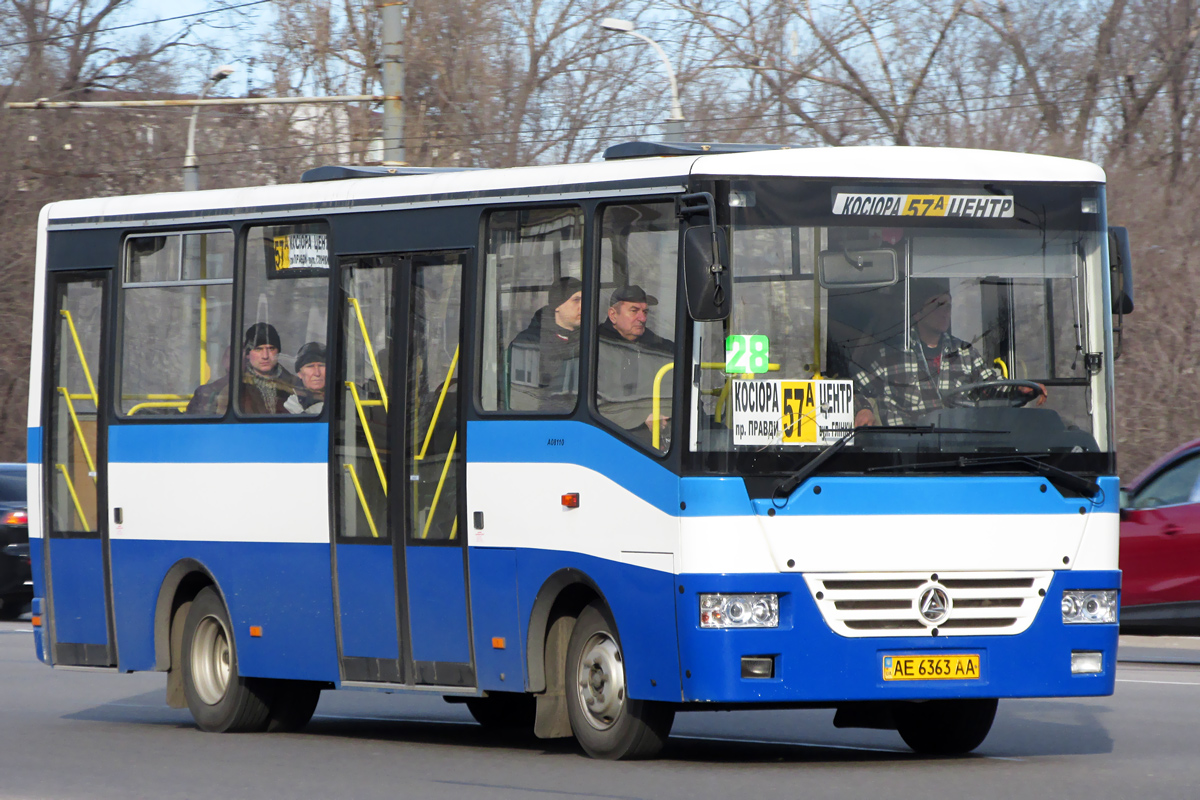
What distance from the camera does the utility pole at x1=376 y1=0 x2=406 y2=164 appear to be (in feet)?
62.8

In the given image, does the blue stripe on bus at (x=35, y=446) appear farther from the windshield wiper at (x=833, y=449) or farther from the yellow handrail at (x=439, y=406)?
the windshield wiper at (x=833, y=449)

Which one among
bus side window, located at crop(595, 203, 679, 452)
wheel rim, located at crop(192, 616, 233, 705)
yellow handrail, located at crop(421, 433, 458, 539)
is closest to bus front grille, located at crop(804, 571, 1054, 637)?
bus side window, located at crop(595, 203, 679, 452)

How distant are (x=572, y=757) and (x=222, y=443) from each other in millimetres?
3184

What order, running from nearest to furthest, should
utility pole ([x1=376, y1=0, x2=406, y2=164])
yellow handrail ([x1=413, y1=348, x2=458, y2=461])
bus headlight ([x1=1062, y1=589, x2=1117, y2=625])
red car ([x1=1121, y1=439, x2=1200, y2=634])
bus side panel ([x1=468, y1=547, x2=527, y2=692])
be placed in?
bus headlight ([x1=1062, y1=589, x2=1117, y2=625]) → bus side panel ([x1=468, y1=547, x2=527, y2=692]) → yellow handrail ([x1=413, y1=348, x2=458, y2=461]) → red car ([x1=1121, y1=439, x2=1200, y2=634]) → utility pole ([x1=376, y1=0, x2=406, y2=164])

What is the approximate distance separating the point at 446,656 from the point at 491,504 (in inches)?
36.9

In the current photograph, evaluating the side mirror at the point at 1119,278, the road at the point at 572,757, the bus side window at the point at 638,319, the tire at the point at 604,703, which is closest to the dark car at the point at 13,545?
the road at the point at 572,757

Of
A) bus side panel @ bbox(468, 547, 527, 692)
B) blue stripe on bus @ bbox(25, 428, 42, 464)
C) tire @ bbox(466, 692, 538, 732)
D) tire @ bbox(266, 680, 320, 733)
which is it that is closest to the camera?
bus side panel @ bbox(468, 547, 527, 692)

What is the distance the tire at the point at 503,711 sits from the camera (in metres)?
11.8

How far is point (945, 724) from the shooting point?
33.8 feet

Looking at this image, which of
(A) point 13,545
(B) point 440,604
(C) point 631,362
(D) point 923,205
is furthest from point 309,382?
(A) point 13,545

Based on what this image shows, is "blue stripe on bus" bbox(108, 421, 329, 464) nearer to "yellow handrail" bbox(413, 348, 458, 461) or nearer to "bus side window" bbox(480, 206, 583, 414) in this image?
"yellow handrail" bbox(413, 348, 458, 461)

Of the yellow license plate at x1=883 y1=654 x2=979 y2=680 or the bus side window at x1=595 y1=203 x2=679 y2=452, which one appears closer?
the yellow license plate at x1=883 y1=654 x2=979 y2=680

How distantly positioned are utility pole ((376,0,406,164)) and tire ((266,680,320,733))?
7.99 m

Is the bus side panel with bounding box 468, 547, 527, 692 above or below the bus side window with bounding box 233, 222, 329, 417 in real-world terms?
below
